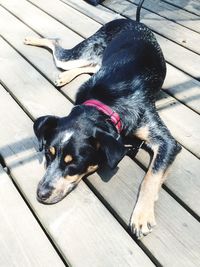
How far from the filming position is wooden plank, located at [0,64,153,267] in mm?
2422

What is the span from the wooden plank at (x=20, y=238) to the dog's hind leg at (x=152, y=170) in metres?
0.56

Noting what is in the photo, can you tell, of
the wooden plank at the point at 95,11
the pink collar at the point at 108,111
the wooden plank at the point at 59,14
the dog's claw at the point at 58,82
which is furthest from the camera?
the wooden plank at the point at 95,11

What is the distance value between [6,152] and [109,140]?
3.30 feet

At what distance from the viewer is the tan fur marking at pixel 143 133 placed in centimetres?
322

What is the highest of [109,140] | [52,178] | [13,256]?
[109,140]

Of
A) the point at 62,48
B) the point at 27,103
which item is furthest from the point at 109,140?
the point at 62,48

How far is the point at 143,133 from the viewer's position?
127 inches

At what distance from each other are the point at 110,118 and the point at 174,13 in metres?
2.81

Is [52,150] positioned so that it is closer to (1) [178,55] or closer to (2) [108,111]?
(2) [108,111]

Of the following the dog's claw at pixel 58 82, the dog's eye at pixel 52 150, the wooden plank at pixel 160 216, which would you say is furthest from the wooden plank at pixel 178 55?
the dog's eye at pixel 52 150

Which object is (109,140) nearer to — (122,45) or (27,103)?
(27,103)

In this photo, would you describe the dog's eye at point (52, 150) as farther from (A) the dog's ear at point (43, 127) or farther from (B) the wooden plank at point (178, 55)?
(B) the wooden plank at point (178, 55)

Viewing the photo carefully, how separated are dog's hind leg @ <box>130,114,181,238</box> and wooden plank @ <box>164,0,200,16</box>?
255 cm

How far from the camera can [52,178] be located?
8.89 ft
